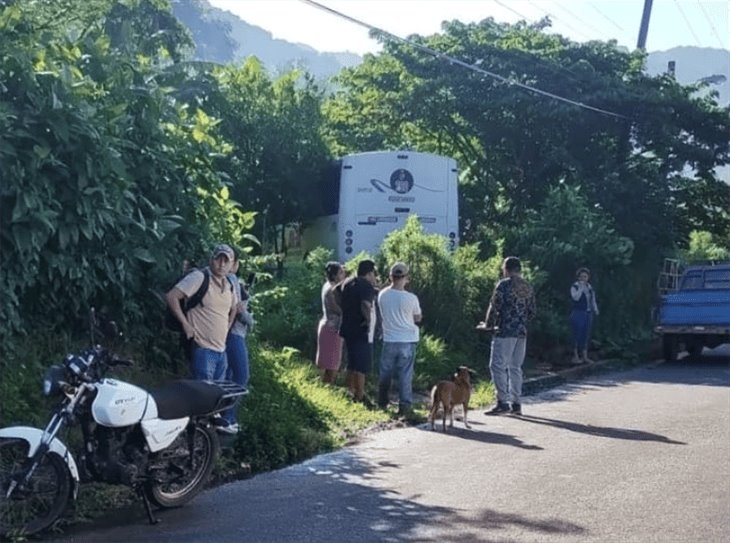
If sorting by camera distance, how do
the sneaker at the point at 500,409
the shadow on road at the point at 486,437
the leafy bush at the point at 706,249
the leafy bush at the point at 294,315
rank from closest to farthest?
1. the shadow on road at the point at 486,437
2. the sneaker at the point at 500,409
3. the leafy bush at the point at 294,315
4. the leafy bush at the point at 706,249

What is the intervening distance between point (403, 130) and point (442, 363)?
43.8 ft

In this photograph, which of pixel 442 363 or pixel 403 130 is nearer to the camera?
pixel 442 363

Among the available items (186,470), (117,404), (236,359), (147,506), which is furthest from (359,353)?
(117,404)

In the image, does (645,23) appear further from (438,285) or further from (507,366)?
(507,366)

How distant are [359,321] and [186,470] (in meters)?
4.49

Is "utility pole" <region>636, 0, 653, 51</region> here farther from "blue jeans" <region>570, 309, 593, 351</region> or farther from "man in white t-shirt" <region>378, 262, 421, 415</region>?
"man in white t-shirt" <region>378, 262, 421, 415</region>

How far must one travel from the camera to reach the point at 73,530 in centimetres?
660

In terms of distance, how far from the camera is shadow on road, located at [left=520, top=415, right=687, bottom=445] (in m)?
10.3

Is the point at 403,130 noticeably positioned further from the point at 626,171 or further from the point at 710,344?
the point at 710,344

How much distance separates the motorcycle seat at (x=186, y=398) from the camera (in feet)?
23.4

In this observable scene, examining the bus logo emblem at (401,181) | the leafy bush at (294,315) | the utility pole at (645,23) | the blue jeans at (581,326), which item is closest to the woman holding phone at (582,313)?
the blue jeans at (581,326)

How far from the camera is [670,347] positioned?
2023cm

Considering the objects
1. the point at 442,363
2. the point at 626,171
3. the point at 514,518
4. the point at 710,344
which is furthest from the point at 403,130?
the point at 514,518

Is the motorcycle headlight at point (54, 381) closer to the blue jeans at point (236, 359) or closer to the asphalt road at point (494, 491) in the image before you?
the asphalt road at point (494, 491)
